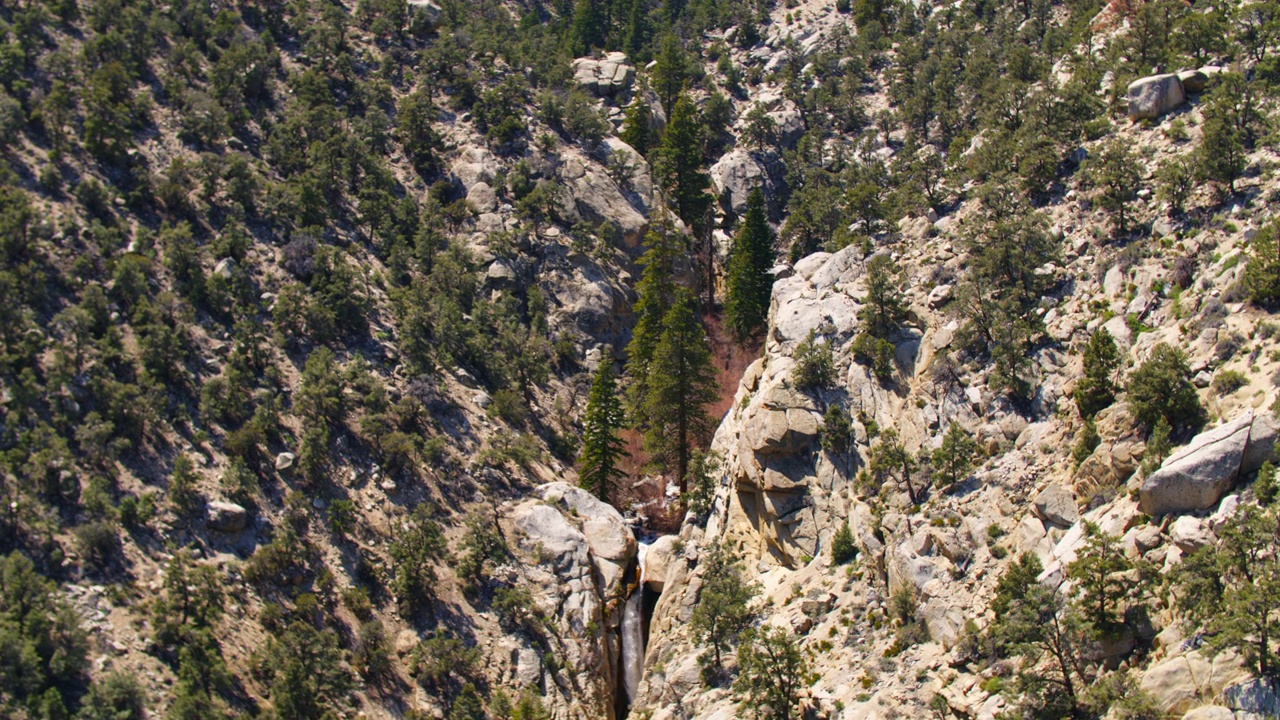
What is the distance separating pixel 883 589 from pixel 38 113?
61.7m

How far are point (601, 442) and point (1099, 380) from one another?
3162 centimetres

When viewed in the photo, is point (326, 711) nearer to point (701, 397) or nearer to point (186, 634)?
point (186, 634)

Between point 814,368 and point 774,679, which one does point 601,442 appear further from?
point 774,679

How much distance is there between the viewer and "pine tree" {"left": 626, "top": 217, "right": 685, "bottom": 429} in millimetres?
62344

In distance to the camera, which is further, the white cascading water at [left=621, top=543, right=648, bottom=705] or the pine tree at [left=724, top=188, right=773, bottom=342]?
the pine tree at [left=724, top=188, right=773, bottom=342]

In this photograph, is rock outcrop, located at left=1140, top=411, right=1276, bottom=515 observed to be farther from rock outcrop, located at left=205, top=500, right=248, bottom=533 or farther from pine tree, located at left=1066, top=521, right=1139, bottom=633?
rock outcrop, located at left=205, top=500, right=248, bottom=533

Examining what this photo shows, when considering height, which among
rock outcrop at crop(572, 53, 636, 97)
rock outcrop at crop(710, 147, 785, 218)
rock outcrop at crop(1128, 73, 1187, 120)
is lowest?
rock outcrop at crop(1128, 73, 1187, 120)

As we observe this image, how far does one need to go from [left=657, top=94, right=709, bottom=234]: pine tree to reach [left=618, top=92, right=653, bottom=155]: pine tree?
6417 mm

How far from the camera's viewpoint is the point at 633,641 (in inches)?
1965

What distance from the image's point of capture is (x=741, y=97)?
101 meters

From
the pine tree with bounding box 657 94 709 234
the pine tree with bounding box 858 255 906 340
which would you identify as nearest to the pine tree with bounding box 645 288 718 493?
the pine tree with bounding box 858 255 906 340

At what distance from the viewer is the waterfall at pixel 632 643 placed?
48.7m

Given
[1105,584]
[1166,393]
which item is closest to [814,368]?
[1166,393]

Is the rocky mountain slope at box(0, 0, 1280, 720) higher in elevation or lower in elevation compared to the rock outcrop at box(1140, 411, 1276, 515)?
higher
